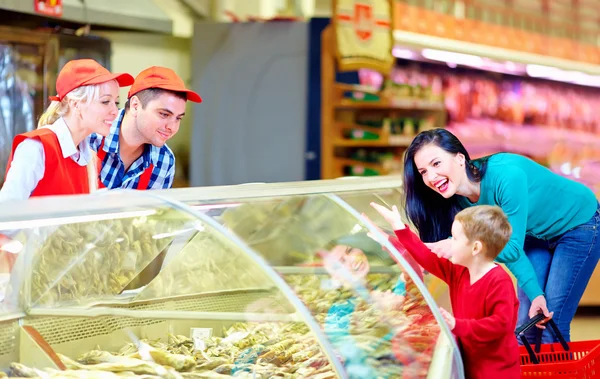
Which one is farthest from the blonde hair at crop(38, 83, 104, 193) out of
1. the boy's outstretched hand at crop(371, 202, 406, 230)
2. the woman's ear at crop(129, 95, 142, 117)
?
the boy's outstretched hand at crop(371, 202, 406, 230)

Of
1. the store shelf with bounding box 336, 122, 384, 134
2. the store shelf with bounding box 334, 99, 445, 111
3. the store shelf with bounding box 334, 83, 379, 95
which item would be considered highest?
the store shelf with bounding box 334, 83, 379, 95

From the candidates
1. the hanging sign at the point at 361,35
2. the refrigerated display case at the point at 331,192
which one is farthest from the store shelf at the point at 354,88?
the refrigerated display case at the point at 331,192

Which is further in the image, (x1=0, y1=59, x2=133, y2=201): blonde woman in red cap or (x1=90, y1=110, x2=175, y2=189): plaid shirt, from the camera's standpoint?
(x1=90, y1=110, x2=175, y2=189): plaid shirt

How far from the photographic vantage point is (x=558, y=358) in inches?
121

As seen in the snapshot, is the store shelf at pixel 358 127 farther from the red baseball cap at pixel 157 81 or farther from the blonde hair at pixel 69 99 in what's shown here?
the blonde hair at pixel 69 99

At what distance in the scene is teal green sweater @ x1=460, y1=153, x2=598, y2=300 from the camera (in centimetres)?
278

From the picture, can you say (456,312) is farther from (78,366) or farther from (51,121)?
(51,121)

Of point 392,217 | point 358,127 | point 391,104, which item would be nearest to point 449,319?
point 392,217

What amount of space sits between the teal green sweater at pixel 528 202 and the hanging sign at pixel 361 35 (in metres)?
4.31

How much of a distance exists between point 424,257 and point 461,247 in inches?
5.6

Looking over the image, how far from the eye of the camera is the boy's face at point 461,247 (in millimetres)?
2580

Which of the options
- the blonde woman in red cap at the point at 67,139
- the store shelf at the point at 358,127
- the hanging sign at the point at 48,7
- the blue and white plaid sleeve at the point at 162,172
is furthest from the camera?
the store shelf at the point at 358,127

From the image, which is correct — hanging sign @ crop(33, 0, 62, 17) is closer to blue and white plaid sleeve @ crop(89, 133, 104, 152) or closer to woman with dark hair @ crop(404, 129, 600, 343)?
blue and white plaid sleeve @ crop(89, 133, 104, 152)

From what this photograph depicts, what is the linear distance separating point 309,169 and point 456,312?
5.11m
